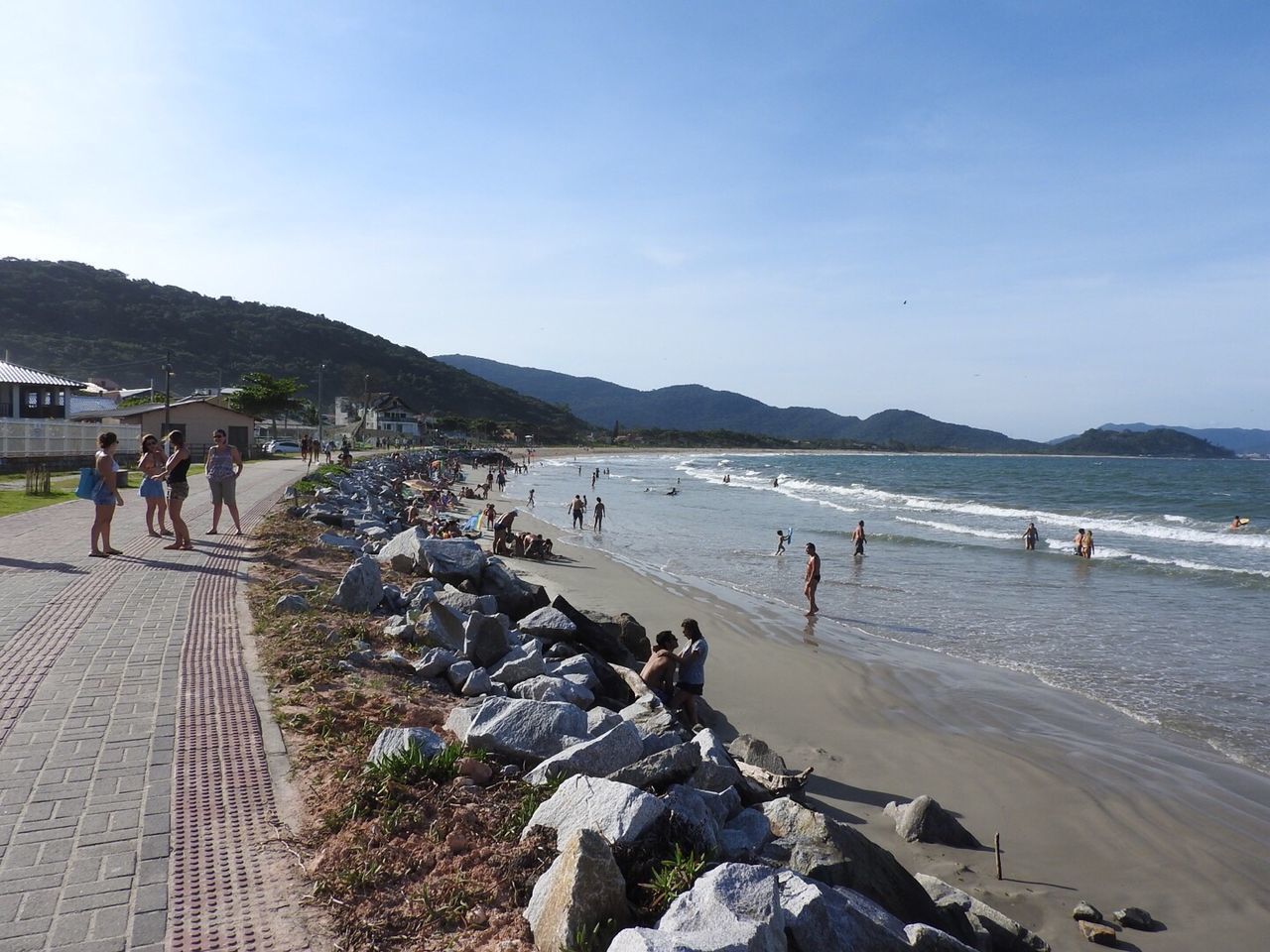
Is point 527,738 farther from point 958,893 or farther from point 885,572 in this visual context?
point 885,572

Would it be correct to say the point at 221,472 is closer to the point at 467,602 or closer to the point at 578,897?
the point at 467,602

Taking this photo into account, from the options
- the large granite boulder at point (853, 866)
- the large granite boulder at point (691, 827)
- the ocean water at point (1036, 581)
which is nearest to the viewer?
the large granite boulder at point (691, 827)

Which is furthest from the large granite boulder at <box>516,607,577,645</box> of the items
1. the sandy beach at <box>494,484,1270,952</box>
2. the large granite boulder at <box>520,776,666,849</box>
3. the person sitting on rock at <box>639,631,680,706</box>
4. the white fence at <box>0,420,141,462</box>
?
the white fence at <box>0,420,141,462</box>

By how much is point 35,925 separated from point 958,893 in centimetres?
476

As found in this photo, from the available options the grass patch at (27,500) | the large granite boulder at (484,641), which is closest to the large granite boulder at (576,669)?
Answer: the large granite boulder at (484,641)

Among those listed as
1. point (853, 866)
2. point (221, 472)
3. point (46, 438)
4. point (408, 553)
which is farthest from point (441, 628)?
point (46, 438)

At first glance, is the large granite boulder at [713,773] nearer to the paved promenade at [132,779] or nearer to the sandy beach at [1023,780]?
the sandy beach at [1023,780]

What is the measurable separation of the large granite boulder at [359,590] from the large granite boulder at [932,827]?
586 centimetres

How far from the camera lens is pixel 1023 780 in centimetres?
770

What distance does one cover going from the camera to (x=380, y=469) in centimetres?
4191

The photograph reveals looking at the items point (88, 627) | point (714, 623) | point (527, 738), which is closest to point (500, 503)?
point (714, 623)

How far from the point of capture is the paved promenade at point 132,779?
3.36 meters

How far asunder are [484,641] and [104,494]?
621cm

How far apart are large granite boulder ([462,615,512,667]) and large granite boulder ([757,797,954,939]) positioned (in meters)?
3.74
